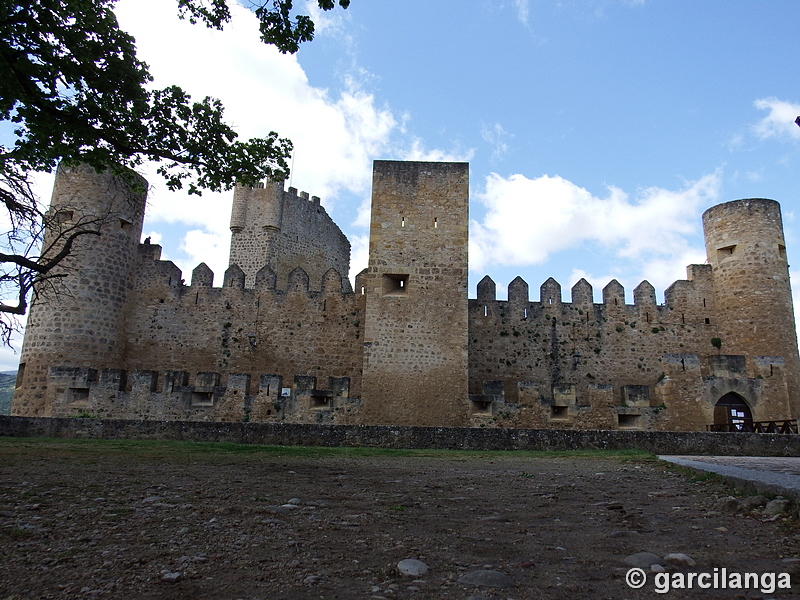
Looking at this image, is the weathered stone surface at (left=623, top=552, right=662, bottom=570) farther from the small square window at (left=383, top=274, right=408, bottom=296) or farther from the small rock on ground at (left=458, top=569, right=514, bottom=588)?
the small square window at (left=383, top=274, right=408, bottom=296)

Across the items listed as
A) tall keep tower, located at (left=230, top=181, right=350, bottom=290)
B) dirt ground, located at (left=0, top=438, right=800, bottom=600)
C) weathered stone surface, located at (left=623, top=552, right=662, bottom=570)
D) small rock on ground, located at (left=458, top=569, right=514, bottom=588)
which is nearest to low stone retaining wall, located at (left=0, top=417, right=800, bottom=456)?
dirt ground, located at (left=0, top=438, right=800, bottom=600)

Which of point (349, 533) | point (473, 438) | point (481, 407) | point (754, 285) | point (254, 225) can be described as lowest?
point (349, 533)

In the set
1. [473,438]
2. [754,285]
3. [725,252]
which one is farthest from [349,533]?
[725,252]

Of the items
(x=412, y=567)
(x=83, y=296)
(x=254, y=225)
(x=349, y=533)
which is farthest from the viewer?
(x=254, y=225)

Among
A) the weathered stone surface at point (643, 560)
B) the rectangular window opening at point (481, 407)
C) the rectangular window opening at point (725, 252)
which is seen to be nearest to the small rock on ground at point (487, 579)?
the weathered stone surface at point (643, 560)

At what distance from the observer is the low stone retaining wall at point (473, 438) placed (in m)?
10.9

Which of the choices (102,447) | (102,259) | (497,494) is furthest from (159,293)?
(497,494)

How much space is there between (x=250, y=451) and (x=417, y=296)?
8.64 metres

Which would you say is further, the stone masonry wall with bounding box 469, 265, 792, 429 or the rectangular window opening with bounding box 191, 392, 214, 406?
the stone masonry wall with bounding box 469, 265, 792, 429

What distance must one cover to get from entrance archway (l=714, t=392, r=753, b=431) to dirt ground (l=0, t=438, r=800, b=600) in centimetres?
1299

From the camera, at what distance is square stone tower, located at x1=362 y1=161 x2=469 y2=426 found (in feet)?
53.2

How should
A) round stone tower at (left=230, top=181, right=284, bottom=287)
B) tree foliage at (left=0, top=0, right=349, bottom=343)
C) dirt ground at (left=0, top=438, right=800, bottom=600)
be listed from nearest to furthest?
1. dirt ground at (left=0, top=438, right=800, bottom=600)
2. tree foliage at (left=0, top=0, right=349, bottom=343)
3. round stone tower at (left=230, top=181, right=284, bottom=287)

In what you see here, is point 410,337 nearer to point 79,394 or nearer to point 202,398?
point 202,398

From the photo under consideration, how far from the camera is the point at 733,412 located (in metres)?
17.3
